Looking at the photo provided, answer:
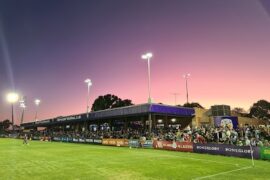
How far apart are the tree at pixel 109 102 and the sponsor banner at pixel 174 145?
82862 mm

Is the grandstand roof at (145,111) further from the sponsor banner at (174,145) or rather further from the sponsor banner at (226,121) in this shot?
the sponsor banner at (174,145)

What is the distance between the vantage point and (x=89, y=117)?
203 feet

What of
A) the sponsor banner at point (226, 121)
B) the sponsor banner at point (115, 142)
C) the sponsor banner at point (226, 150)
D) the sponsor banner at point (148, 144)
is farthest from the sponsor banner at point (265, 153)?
the sponsor banner at point (226, 121)

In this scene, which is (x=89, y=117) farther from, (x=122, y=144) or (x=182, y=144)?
(x=182, y=144)

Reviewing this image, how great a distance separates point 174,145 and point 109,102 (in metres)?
88.1

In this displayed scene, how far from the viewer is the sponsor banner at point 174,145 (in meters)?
29.1

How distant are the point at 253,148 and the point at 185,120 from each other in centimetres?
3027

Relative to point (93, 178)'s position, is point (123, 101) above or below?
above

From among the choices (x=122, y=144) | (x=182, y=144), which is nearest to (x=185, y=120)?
(x=122, y=144)

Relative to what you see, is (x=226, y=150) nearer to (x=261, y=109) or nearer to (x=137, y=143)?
(x=137, y=143)

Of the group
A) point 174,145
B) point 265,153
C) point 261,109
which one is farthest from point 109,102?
point 265,153

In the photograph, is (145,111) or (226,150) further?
(145,111)

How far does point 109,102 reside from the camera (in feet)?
386

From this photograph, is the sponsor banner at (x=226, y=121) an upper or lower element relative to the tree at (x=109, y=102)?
lower
